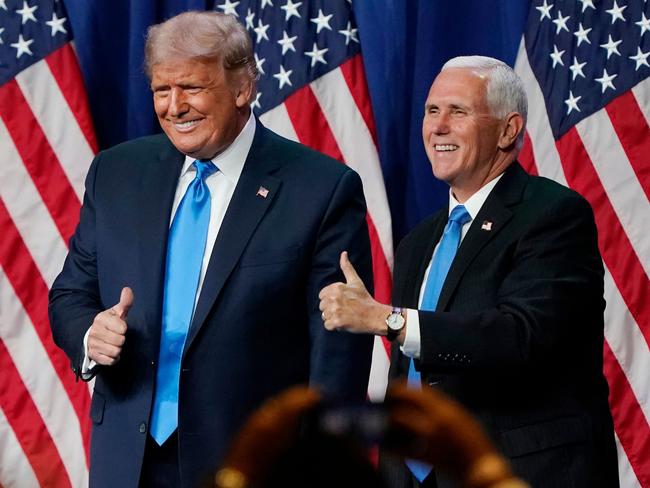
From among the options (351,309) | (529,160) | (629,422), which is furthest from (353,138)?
(351,309)

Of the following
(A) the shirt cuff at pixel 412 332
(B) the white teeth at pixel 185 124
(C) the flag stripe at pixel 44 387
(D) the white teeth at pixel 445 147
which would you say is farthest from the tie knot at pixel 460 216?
(C) the flag stripe at pixel 44 387

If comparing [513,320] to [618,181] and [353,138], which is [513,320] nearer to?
[618,181]

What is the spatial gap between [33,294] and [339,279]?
1.87 m

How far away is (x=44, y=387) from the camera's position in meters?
4.12

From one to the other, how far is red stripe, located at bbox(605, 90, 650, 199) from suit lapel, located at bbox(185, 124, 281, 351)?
1.65 metres

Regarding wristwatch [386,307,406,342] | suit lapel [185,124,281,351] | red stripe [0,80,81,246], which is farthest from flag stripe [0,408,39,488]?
wristwatch [386,307,406,342]

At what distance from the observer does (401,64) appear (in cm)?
427

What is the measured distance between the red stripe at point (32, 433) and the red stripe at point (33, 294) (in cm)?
12

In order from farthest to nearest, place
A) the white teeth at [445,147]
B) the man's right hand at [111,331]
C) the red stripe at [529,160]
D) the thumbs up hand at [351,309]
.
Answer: the red stripe at [529,160] → the white teeth at [445,147] → the man's right hand at [111,331] → the thumbs up hand at [351,309]

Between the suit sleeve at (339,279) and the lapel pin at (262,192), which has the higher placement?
the lapel pin at (262,192)

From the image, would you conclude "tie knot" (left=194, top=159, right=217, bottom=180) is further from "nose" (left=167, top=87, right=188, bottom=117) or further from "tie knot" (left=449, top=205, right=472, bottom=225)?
"tie knot" (left=449, top=205, right=472, bottom=225)

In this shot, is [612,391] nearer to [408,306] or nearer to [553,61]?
[553,61]

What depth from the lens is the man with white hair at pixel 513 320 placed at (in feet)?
7.79

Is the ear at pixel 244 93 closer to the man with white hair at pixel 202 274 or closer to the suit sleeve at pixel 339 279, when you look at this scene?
the man with white hair at pixel 202 274
